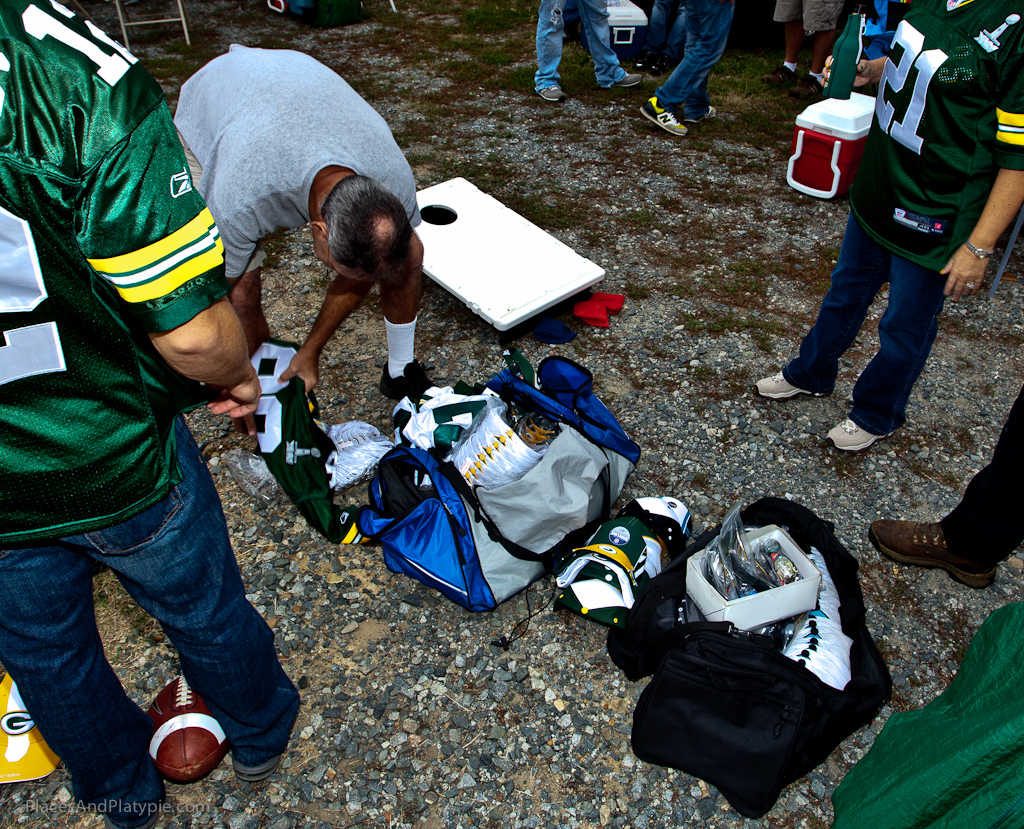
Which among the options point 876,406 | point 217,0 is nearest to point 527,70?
point 217,0

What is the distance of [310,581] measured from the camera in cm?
251

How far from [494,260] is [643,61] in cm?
430

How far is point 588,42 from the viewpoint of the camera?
6168mm

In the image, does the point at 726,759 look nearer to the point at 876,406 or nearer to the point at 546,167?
the point at 876,406

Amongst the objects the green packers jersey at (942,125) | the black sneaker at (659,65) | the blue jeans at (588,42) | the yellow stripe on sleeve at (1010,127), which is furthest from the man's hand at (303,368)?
the black sneaker at (659,65)

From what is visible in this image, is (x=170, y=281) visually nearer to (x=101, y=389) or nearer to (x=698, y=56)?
(x=101, y=389)

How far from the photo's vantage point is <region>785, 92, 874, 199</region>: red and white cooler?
435 centimetres

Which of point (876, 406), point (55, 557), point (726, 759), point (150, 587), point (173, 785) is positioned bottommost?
point (173, 785)

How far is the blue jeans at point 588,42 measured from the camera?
5812 millimetres

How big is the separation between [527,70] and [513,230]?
3488 millimetres

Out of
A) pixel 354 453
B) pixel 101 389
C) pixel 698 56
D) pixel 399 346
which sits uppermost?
pixel 101 389

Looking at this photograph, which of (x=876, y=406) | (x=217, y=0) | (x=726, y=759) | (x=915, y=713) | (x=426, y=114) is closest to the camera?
(x=915, y=713)

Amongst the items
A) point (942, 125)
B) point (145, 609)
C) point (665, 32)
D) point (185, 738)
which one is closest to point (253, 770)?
point (185, 738)

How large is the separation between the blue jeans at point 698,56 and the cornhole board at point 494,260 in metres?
2.49
